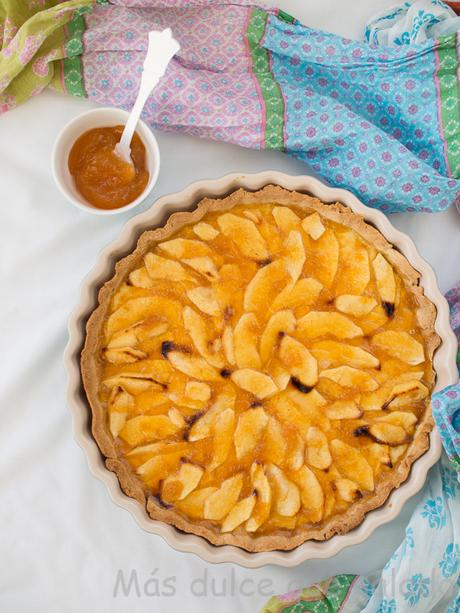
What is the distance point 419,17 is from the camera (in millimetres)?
2119

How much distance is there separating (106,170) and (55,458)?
81 centimetres

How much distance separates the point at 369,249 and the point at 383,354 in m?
0.27

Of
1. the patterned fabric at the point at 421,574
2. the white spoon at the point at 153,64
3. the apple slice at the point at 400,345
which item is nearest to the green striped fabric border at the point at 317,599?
the patterned fabric at the point at 421,574

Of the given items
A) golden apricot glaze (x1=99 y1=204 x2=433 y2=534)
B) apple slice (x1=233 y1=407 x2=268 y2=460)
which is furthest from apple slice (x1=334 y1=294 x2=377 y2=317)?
apple slice (x1=233 y1=407 x2=268 y2=460)

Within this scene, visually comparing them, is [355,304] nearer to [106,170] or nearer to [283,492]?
[283,492]

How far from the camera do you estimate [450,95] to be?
205 centimetres

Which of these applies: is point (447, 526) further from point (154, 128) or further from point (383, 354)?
point (154, 128)

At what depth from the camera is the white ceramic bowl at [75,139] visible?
6.45ft

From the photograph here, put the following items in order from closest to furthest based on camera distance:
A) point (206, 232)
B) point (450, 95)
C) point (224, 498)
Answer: point (224, 498)
point (206, 232)
point (450, 95)

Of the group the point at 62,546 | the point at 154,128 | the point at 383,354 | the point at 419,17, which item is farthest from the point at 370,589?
the point at 419,17

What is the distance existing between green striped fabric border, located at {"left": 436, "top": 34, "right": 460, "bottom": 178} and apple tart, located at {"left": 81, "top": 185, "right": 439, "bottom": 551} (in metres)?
0.35

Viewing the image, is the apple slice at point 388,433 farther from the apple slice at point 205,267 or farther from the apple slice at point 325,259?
the apple slice at point 205,267

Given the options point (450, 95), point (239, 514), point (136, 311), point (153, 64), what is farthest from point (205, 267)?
point (450, 95)

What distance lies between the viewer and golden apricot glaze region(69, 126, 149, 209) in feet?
6.56
